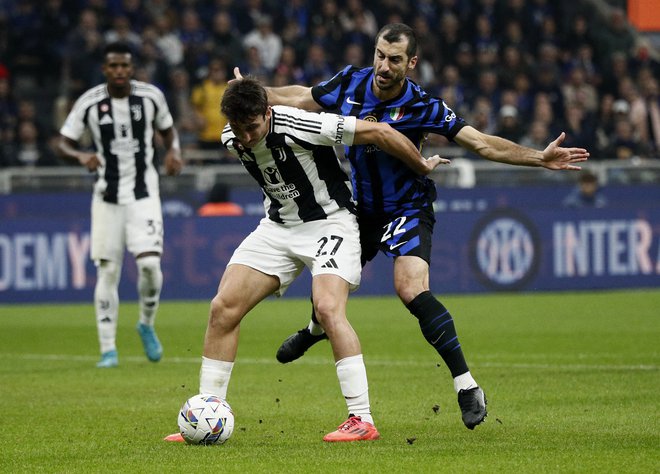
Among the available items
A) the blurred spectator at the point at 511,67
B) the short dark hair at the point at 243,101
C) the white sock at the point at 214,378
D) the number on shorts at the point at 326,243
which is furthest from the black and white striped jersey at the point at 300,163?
the blurred spectator at the point at 511,67

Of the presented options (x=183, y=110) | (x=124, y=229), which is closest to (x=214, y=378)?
(x=124, y=229)

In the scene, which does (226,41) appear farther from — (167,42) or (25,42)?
(25,42)

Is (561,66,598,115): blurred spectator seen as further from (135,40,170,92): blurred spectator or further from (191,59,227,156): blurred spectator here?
(135,40,170,92): blurred spectator

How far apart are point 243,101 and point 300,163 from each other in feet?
2.05

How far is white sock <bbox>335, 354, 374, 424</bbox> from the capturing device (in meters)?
6.63

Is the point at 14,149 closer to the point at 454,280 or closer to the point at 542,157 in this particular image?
the point at 454,280

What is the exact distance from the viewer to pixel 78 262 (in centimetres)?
1652

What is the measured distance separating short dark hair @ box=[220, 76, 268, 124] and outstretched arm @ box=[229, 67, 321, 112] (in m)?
1.15

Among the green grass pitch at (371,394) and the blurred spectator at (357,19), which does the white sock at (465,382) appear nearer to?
the green grass pitch at (371,394)

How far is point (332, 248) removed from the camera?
695 cm

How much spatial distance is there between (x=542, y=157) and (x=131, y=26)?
14.1 meters

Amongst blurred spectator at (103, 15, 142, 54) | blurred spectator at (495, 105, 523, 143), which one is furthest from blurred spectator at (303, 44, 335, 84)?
blurred spectator at (495, 105, 523, 143)

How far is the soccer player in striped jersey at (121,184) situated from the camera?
10586mm

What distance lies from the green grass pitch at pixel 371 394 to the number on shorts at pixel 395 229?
1021 millimetres
